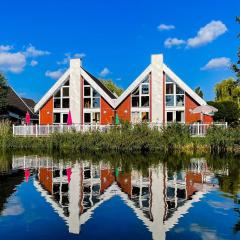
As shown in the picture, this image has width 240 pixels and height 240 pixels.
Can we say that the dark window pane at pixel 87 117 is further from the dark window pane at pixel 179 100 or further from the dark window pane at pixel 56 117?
the dark window pane at pixel 179 100

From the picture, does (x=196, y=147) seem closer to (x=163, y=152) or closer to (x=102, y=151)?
(x=163, y=152)

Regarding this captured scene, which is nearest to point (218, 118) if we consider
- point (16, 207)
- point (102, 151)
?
point (102, 151)

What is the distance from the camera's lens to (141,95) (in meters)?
35.0

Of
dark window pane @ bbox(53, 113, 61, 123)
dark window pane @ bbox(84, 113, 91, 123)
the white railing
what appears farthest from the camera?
dark window pane @ bbox(53, 113, 61, 123)

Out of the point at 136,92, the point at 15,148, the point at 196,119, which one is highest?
the point at 136,92

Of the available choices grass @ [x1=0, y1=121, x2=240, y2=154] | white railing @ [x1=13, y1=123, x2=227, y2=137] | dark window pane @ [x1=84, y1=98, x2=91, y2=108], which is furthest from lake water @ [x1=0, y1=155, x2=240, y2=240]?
dark window pane @ [x1=84, y1=98, x2=91, y2=108]

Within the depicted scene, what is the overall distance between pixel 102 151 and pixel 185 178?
494 inches

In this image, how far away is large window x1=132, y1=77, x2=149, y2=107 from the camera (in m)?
34.8

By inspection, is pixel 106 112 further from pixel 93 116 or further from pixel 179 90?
pixel 179 90

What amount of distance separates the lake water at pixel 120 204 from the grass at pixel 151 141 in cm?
947

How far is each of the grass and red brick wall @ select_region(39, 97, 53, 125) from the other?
963 cm

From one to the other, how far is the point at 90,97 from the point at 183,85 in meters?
8.89

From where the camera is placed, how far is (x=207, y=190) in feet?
36.3

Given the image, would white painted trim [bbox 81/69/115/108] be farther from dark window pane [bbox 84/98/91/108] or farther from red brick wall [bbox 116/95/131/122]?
dark window pane [bbox 84/98/91/108]
